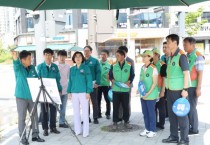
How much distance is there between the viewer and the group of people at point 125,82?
591cm

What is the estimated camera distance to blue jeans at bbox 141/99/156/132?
21.9 feet

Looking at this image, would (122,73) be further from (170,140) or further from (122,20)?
(122,20)

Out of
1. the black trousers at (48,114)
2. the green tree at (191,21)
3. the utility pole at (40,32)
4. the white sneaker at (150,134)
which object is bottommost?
the white sneaker at (150,134)

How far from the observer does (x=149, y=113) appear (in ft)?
22.1

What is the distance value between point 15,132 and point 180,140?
398cm

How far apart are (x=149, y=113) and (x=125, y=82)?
3.21 ft

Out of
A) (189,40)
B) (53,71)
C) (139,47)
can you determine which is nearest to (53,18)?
(53,71)

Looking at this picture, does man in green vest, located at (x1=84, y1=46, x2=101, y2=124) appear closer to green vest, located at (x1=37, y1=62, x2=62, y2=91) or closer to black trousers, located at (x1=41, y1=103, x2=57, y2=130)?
green vest, located at (x1=37, y1=62, x2=62, y2=91)

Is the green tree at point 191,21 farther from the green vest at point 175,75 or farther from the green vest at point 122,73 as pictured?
the green vest at point 175,75

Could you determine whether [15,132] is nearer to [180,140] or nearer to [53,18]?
[53,18]

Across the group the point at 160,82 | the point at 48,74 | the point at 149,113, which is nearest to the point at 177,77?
the point at 160,82

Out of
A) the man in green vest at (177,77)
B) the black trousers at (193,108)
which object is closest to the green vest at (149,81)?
the man in green vest at (177,77)

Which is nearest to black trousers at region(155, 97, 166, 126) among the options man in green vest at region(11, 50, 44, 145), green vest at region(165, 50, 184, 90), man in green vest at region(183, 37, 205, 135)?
man in green vest at region(183, 37, 205, 135)

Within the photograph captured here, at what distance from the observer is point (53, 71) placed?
7.18 meters
